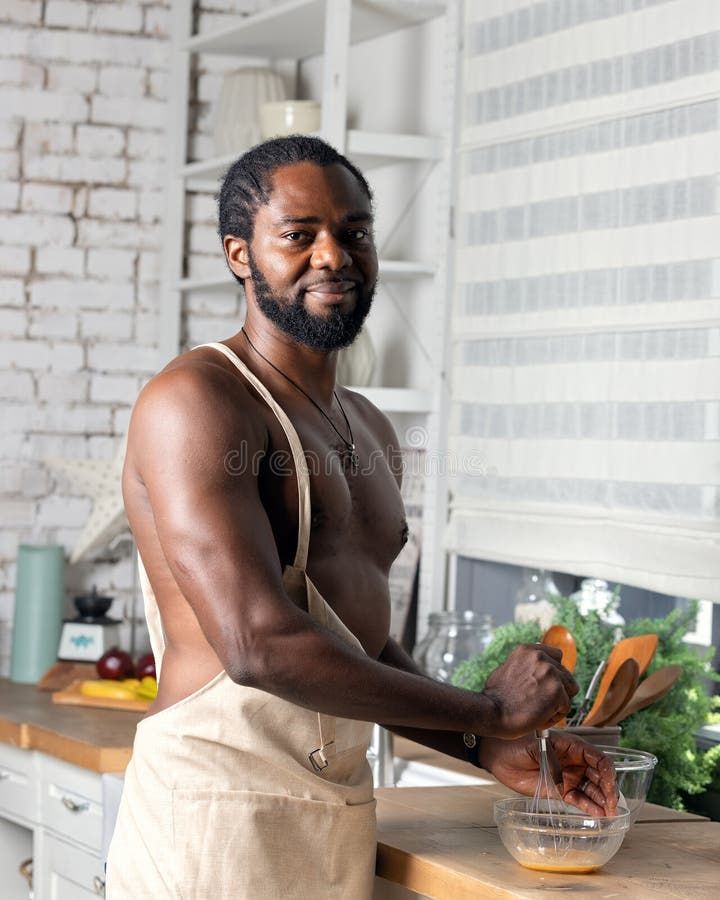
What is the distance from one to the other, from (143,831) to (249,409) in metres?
0.49

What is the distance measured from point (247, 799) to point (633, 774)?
0.57 meters

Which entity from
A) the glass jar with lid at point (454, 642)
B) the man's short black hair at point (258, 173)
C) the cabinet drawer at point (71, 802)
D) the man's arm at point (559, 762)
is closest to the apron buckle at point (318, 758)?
the man's arm at point (559, 762)

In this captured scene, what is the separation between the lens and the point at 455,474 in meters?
3.21

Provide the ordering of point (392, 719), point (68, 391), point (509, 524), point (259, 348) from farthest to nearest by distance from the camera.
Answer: point (68, 391)
point (509, 524)
point (259, 348)
point (392, 719)

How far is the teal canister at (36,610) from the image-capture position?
3473 millimetres

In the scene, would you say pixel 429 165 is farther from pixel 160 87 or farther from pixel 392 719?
pixel 392 719

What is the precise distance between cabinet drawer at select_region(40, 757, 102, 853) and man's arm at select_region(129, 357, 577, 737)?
4.31 ft

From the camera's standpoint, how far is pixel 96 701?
314 cm

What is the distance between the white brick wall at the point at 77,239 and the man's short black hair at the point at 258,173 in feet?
6.34

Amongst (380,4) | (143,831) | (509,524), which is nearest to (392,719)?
(143,831)

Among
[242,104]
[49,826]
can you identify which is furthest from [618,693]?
[242,104]

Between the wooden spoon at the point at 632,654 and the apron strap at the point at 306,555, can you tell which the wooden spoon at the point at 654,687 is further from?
the apron strap at the point at 306,555

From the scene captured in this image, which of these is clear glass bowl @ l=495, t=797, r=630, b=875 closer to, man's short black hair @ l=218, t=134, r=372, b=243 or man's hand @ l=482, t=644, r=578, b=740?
man's hand @ l=482, t=644, r=578, b=740

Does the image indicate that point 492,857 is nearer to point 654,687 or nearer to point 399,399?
point 654,687
